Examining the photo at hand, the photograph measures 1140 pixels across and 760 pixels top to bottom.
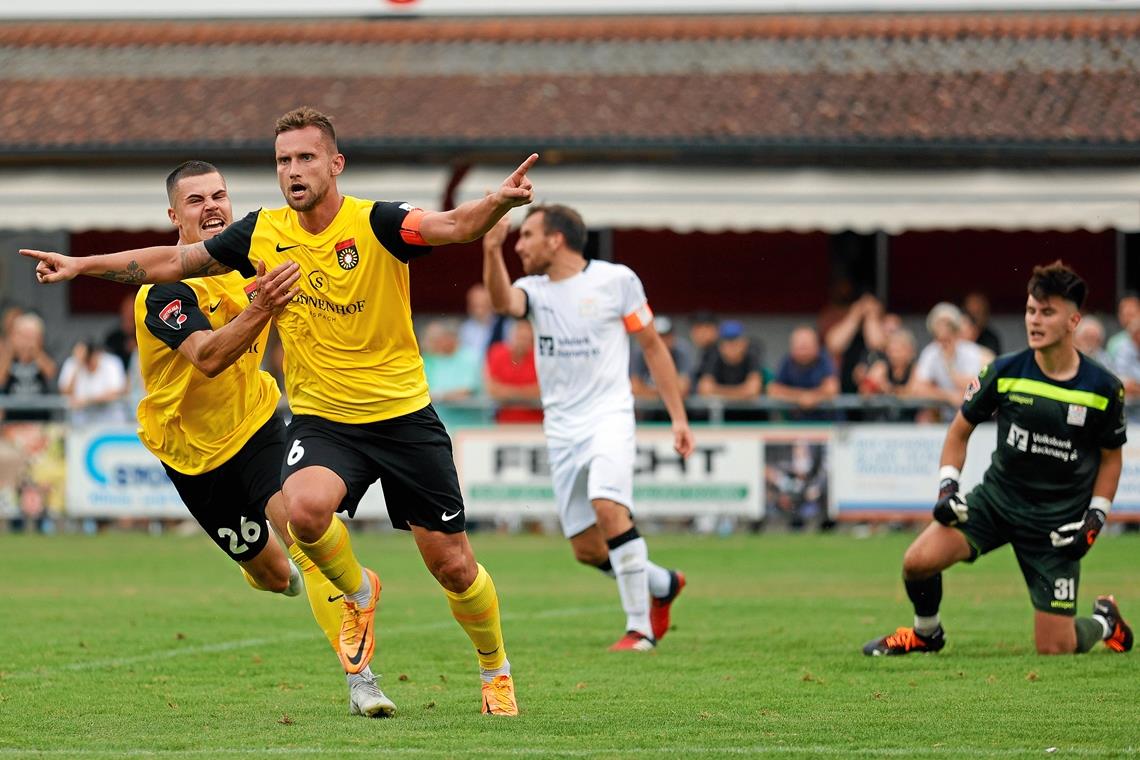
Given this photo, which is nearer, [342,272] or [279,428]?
[342,272]

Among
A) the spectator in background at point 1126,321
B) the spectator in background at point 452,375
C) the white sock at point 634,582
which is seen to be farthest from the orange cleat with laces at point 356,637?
the spectator in background at point 1126,321

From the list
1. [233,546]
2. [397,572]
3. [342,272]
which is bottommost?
[397,572]

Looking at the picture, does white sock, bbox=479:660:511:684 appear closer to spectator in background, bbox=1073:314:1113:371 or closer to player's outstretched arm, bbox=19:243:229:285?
player's outstretched arm, bbox=19:243:229:285

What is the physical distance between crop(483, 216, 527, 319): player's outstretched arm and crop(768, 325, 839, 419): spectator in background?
7915 mm

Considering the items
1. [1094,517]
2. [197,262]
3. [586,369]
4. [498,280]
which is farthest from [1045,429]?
[197,262]

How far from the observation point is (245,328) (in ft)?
25.2

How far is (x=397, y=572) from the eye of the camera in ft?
51.7

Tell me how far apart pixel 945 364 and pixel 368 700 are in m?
11.7

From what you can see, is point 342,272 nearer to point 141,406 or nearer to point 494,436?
point 141,406

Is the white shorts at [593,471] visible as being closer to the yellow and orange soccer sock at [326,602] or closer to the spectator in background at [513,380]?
the yellow and orange soccer sock at [326,602]

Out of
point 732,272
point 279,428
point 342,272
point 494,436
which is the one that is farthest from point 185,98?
point 342,272

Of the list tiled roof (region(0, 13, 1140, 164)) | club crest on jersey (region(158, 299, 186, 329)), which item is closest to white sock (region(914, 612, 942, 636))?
club crest on jersey (region(158, 299, 186, 329))

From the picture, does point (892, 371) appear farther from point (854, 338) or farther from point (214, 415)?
point (214, 415)

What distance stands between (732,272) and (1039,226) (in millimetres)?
4409
